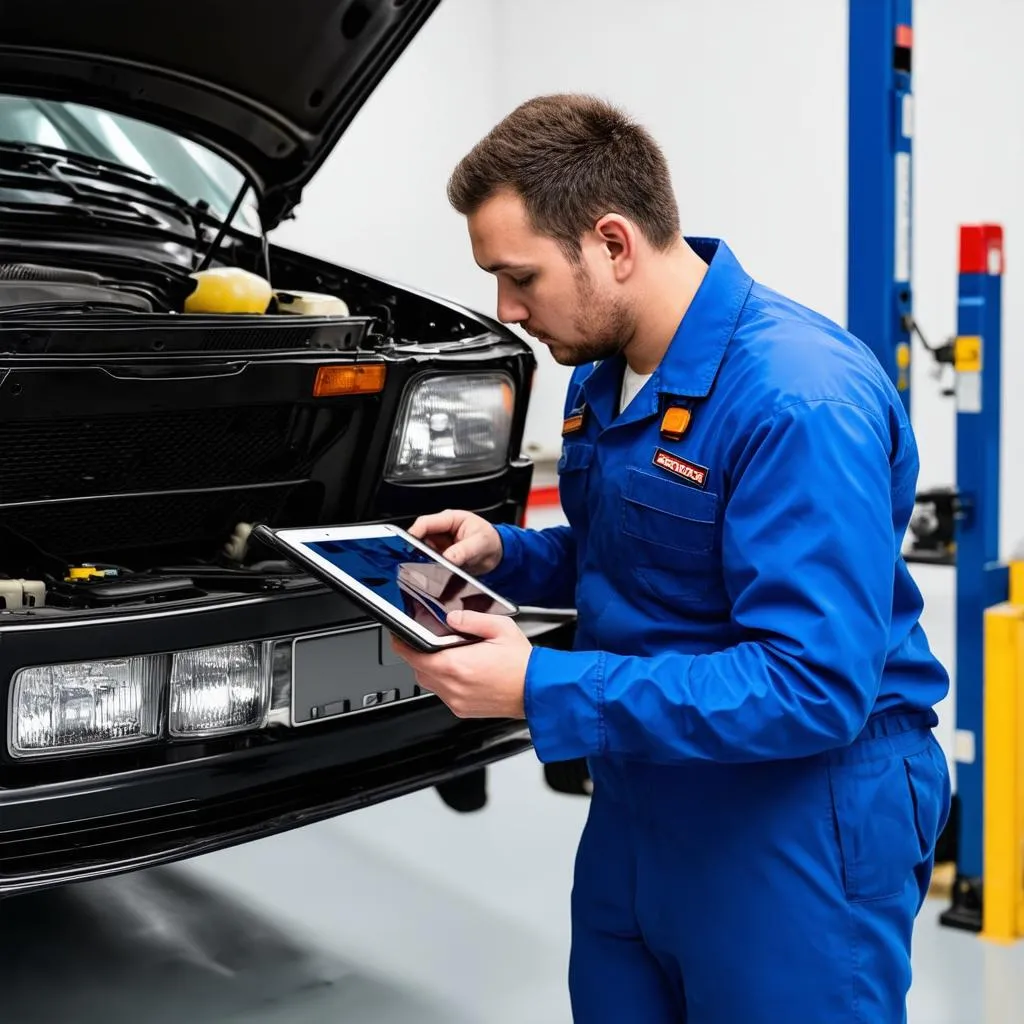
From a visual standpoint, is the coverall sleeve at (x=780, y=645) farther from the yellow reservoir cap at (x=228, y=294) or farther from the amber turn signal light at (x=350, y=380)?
the yellow reservoir cap at (x=228, y=294)

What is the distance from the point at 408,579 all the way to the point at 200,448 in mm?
811

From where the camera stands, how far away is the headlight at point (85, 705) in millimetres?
1940

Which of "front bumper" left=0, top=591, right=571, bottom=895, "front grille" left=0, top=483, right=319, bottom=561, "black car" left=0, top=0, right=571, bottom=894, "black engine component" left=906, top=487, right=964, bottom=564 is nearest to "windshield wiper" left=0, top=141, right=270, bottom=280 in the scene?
"black car" left=0, top=0, right=571, bottom=894

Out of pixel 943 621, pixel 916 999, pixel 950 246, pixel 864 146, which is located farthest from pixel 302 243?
pixel 916 999

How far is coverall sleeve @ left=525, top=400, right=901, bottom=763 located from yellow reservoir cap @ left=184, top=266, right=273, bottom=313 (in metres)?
1.56

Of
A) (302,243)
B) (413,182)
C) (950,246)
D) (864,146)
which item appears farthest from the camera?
(413,182)

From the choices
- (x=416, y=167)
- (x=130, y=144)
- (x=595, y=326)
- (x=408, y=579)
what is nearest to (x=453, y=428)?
(x=408, y=579)

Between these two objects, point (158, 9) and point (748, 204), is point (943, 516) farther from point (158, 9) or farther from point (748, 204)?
point (748, 204)

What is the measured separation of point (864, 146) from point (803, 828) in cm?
183

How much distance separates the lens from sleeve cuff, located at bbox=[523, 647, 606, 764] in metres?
1.37

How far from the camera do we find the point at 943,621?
Answer: 5.93m

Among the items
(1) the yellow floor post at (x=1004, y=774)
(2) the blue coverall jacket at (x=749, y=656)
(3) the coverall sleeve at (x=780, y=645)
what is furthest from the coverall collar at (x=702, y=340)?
(1) the yellow floor post at (x=1004, y=774)

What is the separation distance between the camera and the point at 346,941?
2.76m

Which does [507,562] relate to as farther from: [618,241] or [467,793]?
[467,793]
